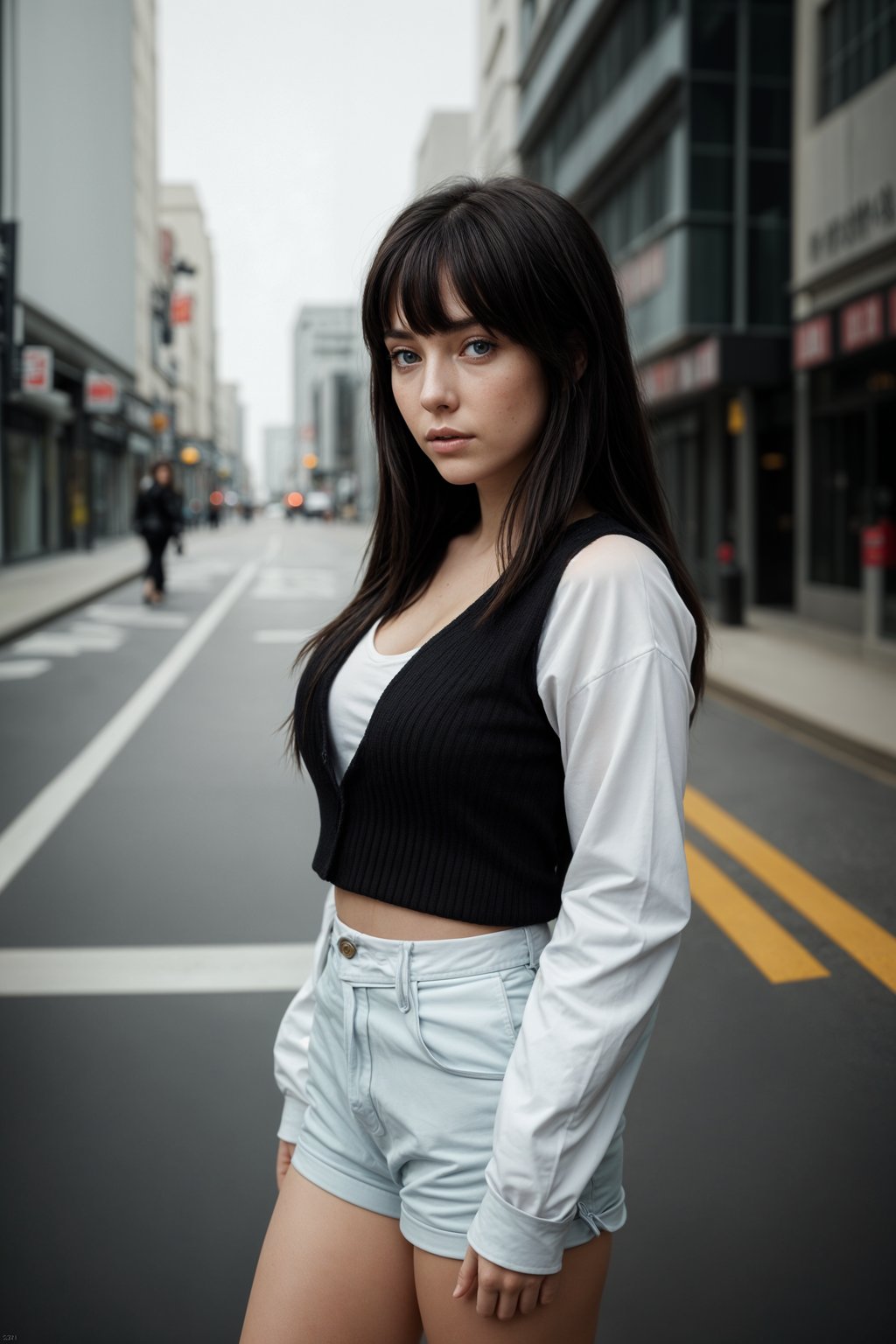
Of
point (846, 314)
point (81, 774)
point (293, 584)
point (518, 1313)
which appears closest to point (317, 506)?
point (293, 584)

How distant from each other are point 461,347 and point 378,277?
0.54 ft

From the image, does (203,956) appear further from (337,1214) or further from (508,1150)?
(508,1150)

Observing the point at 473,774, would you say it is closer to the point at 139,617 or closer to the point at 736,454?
the point at 139,617

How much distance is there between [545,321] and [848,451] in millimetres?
15817

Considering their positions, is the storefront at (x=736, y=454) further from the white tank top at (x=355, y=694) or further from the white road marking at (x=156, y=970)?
the white tank top at (x=355, y=694)

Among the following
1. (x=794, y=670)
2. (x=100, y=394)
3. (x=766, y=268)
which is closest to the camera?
(x=794, y=670)

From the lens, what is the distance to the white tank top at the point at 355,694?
186 centimetres

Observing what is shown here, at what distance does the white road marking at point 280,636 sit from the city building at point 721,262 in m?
7.28

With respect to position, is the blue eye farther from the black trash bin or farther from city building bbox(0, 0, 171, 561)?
city building bbox(0, 0, 171, 561)

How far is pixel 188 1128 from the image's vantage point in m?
3.49

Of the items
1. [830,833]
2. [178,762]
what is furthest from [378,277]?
[178,762]

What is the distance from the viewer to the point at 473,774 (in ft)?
5.49

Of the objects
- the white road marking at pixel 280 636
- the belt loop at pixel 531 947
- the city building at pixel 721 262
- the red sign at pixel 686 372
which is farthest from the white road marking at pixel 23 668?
the belt loop at pixel 531 947

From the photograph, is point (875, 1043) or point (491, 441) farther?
point (875, 1043)
